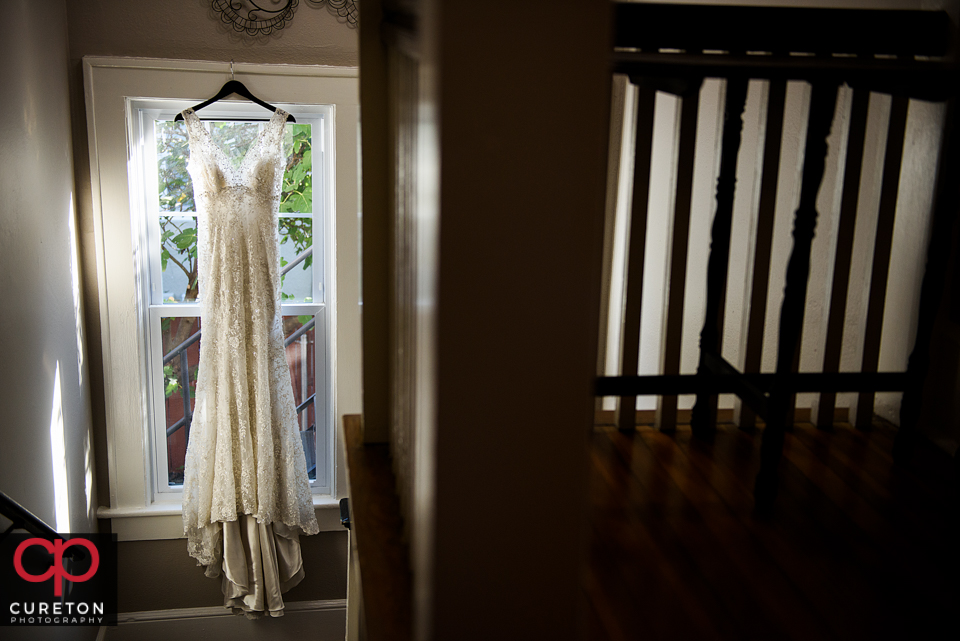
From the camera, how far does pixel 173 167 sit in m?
3.01

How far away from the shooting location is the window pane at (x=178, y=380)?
3.12 metres

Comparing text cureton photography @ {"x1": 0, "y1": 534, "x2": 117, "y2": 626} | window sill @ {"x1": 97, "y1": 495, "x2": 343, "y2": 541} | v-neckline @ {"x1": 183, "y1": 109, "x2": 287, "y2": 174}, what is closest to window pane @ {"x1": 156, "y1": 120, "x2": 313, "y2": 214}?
v-neckline @ {"x1": 183, "y1": 109, "x2": 287, "y2": 174}

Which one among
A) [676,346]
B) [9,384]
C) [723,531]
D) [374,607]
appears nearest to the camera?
[374,607]

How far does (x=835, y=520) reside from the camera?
136cm

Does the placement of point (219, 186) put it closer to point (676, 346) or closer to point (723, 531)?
point (676, 346)

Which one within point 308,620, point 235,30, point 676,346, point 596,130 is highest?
point 235,30

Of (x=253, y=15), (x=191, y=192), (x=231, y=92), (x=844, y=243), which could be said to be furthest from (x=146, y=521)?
(x=844, y=243)

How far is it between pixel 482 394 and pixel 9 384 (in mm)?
2149

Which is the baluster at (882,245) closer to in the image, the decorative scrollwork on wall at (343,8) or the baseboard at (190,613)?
the decorative scrollwork on wall at (343,8)

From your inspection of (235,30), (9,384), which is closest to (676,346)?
(9,384)

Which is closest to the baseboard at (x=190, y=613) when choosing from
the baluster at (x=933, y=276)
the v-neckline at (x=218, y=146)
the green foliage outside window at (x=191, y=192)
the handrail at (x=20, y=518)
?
the green foliage outside window at (x=191, y=192)

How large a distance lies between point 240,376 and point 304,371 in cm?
41

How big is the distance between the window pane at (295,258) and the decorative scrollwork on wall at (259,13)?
0.75 metres

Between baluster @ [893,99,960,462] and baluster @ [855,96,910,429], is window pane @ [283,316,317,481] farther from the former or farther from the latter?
baluster @ [893,99,960,462]
